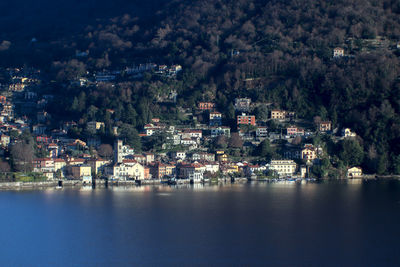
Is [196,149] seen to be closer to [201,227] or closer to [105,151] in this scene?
[105,151]

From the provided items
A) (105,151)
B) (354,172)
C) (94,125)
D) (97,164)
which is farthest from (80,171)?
(354,172)

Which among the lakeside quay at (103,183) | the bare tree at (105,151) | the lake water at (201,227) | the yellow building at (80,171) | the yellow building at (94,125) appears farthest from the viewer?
the yellow building at (94,125)

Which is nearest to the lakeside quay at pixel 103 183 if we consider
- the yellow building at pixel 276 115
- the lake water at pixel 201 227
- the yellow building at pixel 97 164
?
the yellow building at pixel 97 164

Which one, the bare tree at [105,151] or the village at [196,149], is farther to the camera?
the bare tree at [105,151]

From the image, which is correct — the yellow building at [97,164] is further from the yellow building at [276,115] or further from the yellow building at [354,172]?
the yellow building at [354,172]

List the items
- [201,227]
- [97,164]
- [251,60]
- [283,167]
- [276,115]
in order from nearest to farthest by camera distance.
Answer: [201,227] → [97,164] → [283,167] → [276,115] → [251,60]

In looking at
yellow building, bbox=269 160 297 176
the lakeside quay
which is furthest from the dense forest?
the lakeside quay
